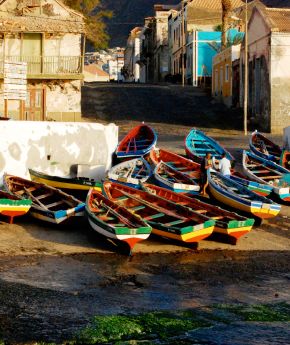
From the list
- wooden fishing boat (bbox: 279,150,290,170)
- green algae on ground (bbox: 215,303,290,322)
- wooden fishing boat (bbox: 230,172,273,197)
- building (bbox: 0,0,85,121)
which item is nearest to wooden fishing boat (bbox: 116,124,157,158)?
wooden fishing boat (bbox: 279,150,290,170)

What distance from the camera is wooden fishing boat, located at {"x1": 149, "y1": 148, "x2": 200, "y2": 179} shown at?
953 inches

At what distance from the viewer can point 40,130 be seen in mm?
22766

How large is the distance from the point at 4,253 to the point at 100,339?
6.29 metres

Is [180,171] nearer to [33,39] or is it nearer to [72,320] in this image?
[72,320]

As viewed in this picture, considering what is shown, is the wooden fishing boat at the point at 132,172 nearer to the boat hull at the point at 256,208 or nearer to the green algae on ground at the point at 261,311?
the boat hull at the point at 256,208

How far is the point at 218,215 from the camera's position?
18.4 m

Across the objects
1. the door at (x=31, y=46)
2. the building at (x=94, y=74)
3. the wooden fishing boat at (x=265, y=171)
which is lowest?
the wooden fishing boat at (x=265, y=171)

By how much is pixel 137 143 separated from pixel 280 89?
10.7m

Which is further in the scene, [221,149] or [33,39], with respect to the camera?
[33,39]

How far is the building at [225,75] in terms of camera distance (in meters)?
42.9

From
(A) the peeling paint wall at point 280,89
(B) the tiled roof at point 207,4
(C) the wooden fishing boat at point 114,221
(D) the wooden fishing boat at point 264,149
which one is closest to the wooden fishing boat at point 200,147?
(D) the wooden fishing boat at point 264,149

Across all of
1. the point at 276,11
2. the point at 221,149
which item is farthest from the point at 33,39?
the point at 221,149

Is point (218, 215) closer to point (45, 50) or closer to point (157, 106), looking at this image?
point (45, 50)

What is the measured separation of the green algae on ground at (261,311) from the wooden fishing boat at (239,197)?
21.9 feet
